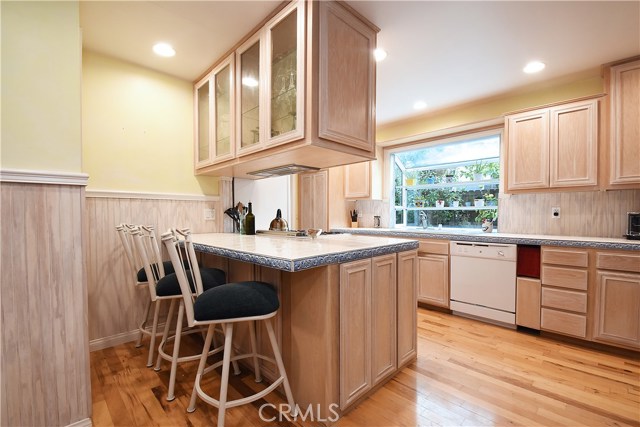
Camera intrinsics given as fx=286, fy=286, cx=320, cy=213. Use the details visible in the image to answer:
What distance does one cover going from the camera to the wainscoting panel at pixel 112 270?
229cm

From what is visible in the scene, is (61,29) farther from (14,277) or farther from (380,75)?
(380,75)

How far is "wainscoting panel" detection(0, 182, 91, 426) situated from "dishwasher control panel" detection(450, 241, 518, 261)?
313cm

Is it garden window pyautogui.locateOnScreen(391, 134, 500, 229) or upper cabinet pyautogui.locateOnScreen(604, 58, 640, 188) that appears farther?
garden window pyautogui.locateOnScreen(391, 134, 500, 229)

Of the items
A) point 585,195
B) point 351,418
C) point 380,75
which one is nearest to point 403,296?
point 351,418

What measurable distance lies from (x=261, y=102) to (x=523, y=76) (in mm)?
Answer: 2526

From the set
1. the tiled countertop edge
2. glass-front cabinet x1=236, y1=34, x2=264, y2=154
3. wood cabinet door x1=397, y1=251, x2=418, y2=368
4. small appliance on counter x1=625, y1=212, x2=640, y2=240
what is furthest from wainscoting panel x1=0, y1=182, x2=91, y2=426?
small appliance on counter x1=625, y1=212, x2=640, y2=240

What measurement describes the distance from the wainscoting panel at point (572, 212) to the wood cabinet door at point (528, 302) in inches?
29.8

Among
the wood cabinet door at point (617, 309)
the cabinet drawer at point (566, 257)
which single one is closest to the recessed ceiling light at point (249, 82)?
the cabinet drawer at point (566, 257)

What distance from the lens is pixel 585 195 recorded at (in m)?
2.81

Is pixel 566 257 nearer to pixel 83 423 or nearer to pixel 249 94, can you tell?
pixel 249 94

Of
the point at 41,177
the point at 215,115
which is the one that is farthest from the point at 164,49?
the point at 41,177

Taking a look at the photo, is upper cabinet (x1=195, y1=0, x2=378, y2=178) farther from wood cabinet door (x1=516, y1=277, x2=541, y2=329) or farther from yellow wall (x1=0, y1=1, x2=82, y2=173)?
wood cabinet door (x1=516, y1=277, x2=541, y2=329)

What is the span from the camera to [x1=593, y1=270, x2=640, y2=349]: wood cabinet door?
2.19 m

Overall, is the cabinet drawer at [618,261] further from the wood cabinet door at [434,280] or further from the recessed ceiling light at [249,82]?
the recessed ceiling light at [249,82]
